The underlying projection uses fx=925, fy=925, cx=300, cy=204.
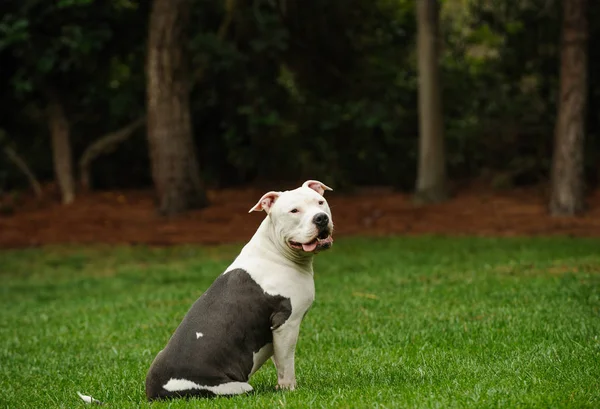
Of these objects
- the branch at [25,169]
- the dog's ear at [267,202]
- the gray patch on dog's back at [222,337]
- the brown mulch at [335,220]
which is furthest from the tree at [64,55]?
the gray patch on dog's back at [222,337]

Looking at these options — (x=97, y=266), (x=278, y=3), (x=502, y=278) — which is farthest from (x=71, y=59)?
(x=502, y=278)

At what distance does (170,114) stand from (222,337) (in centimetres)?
1453

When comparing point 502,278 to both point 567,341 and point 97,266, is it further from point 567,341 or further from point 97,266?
point 97,266

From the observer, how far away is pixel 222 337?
5918 mm

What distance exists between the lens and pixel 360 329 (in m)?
9.20

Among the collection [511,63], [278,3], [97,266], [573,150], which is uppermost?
[278,3]

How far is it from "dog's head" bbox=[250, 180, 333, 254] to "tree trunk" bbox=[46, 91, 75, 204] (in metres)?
17.6

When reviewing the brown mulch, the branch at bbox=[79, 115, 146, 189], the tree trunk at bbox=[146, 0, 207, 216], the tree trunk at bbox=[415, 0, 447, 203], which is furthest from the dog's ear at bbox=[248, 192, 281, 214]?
the branch at bbox=[79, 115, 146, 189]

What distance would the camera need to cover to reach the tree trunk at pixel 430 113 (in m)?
20.4

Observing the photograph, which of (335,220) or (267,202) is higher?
(267,202)

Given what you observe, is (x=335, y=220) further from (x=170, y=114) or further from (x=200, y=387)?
(x=200, y=387)

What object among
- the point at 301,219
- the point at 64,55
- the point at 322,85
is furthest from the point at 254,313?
the point at 322,85

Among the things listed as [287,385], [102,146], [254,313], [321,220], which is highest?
[102,146]

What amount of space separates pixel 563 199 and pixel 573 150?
1003mm
